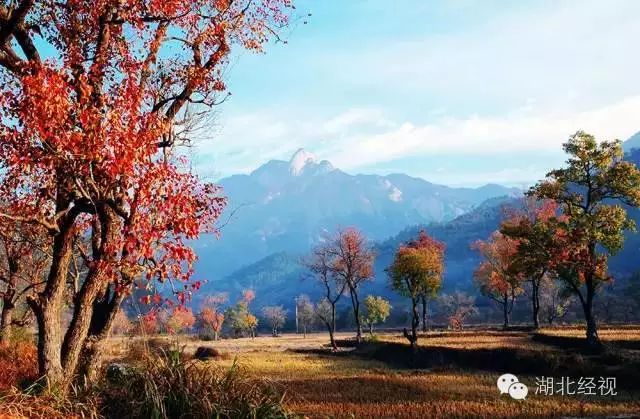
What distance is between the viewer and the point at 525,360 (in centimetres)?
3119

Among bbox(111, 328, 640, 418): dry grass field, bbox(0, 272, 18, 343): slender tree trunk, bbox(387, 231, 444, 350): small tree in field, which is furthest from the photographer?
bbox(387, 231, 444, 350): small tree in field

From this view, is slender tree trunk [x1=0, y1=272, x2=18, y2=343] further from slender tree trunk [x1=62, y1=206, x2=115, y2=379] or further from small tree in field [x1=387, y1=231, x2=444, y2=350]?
small tree in field [x1=387, y1=231, x2=444, y2=350]

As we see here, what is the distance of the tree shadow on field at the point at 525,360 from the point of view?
2598cm


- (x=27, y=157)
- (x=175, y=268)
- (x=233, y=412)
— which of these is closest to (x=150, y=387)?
(x=233, y=412)

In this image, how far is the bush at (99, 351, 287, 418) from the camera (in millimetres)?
9742

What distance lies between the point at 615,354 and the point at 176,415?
27882mm

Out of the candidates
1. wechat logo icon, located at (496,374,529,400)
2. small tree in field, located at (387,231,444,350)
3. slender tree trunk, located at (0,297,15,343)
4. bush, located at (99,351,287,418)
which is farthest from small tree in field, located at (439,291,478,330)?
bush, located at (99,351,287,418)

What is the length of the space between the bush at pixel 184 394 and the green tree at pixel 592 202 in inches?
1263

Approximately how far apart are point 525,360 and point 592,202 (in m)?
14.0

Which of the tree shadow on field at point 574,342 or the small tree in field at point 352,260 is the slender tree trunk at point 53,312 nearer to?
the tree shadow on field at point 574,342

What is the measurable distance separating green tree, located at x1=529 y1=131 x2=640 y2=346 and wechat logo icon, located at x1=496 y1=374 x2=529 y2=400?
45.2 ft

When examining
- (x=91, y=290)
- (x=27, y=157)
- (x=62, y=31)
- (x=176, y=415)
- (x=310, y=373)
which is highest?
(x=62, y=31)

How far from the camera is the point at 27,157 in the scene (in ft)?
30.5

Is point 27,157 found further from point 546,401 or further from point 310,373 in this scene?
point 310,373
